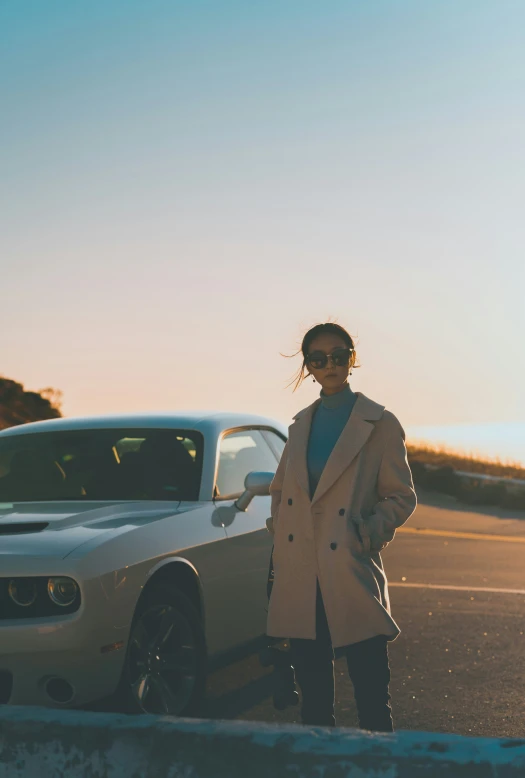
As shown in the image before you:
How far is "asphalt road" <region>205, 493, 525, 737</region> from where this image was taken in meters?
5.81

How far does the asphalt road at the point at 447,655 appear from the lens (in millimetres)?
5812

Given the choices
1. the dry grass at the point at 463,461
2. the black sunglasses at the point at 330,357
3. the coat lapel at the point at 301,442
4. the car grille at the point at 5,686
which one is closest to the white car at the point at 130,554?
the car grille at the point at 5,686

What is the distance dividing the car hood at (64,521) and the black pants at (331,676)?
130 centimetres

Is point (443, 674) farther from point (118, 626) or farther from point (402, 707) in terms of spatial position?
point (118, 626)

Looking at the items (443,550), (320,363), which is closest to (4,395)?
(443,550)

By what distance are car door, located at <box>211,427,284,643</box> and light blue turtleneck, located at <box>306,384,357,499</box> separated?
6.48 ft

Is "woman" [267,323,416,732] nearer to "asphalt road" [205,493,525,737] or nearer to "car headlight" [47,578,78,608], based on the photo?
"car headlight" [47,578,78,608]

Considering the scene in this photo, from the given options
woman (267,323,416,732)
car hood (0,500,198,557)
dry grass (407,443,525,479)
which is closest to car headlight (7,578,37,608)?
car hood (0,500,198,557)

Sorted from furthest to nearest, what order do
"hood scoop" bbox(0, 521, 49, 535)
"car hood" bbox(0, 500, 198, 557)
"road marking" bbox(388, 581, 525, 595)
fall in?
"road marking" bbox(388, 581, 525, 595)
"hood scoop" bbox(0, 521, 49, 535)
"car hood" bbox(0, 500, 198, 557)

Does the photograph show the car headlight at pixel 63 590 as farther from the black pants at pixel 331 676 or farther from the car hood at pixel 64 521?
the black pants at pixel 331 676

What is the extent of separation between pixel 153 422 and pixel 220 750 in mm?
4355

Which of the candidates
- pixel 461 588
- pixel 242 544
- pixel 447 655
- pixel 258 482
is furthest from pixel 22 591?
pixel 461 588

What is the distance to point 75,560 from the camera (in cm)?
484

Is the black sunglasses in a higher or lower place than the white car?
higher
